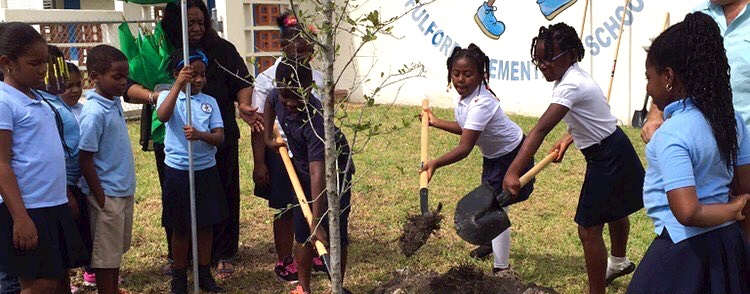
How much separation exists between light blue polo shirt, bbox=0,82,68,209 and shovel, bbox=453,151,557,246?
203 cm

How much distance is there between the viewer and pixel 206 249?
4461 millimetres

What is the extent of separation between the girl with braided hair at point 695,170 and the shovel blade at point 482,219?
1.44 metres

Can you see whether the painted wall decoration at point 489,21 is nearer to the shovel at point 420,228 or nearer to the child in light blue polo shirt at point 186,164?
the shovel at point 420,228

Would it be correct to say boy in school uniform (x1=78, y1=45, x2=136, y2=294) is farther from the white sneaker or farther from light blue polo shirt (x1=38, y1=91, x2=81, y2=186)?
the white sneaker

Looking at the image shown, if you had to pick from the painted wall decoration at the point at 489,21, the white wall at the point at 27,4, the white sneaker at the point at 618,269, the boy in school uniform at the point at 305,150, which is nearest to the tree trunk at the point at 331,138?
the boy in school uniform at the point at 305,150

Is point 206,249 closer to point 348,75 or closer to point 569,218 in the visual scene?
point 569,218

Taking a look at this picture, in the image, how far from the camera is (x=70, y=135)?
381 centimetres

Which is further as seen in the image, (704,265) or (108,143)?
(108,143)

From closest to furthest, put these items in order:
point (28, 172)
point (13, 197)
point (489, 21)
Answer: point (13, 197)
point (28, 172)
point (489, 21)

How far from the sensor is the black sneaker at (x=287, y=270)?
473 cm

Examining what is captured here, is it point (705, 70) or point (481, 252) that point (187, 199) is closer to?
point (481, 252)

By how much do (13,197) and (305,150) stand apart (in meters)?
1.48

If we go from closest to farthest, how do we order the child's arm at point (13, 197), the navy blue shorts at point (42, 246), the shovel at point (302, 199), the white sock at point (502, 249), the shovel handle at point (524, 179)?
Answer: the child's arm at point (13, 197) → the navy blue shorts at point (42, 246) → the shovel at point (302, 199) → the shovel handle at point (524, 179) → the white sock at point (502, 249)

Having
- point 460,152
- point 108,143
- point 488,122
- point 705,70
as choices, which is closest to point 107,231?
point 108,143
